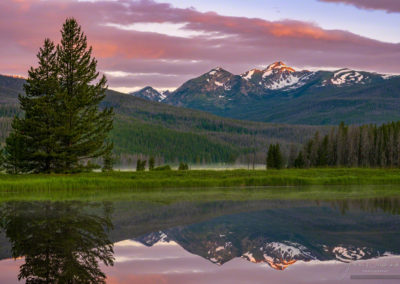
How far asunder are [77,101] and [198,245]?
32.7 metres

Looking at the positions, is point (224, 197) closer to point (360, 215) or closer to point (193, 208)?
point (193, 208)

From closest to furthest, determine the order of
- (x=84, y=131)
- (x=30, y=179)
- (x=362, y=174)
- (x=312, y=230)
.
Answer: (x=312, y=230), (x=30, y=179), (x=84, y=131), (x=362, y=174)

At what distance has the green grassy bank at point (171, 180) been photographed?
40000 millimetres

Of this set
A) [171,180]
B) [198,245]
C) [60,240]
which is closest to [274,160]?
[171,180]

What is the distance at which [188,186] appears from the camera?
150 ft

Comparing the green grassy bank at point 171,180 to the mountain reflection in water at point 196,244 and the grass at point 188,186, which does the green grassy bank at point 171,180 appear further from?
the mountain reflection in water at point 196,244

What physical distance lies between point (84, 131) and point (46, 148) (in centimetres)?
386

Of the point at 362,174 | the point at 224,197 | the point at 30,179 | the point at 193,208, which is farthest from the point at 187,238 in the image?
the point at 362,174

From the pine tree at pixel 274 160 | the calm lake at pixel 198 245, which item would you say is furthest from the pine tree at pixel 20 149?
the pine tree at pixel 274 160

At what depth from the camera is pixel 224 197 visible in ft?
114

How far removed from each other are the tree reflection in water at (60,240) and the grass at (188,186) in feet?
28.6

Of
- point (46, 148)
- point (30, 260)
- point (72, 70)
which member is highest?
point (72, 70)

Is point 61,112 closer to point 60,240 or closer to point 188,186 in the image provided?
point 188,186

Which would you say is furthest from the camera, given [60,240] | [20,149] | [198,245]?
[20,149]
